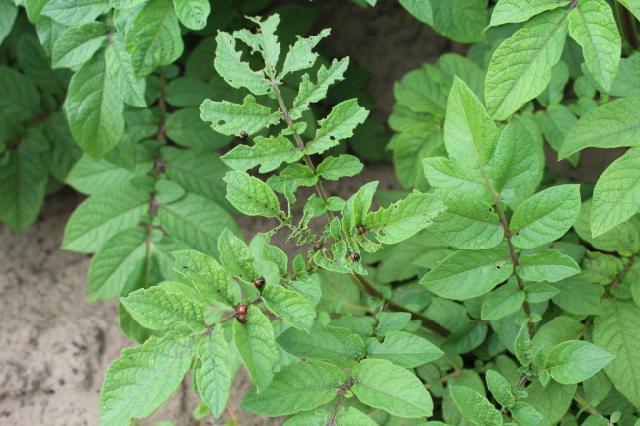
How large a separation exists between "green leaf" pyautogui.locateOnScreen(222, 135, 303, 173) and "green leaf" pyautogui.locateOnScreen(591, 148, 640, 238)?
0.56 meters

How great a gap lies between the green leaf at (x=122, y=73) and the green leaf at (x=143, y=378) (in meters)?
0.69

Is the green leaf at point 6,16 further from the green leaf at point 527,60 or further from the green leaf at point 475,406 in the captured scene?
the green leaf at point 475,406

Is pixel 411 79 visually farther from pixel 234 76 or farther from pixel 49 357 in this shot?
pixel 49 357

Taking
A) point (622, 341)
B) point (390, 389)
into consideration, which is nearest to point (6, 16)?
point (390, 389)

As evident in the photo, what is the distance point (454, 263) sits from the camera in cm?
144

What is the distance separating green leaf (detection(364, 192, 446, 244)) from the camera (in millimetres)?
1271

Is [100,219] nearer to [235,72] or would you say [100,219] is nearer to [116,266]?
[116,266]

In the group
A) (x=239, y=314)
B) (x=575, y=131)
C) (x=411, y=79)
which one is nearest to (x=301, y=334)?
(x=239, y=314)

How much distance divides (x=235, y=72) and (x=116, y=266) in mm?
701

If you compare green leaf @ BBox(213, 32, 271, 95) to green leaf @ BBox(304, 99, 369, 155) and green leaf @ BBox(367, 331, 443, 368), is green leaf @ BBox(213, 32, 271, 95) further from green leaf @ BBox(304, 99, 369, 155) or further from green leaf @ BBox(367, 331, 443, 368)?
green leaf @ BBox(367, 331, 443, 368)

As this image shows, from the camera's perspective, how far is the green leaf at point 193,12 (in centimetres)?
152

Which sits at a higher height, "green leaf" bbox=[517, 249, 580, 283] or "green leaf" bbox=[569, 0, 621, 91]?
"green leaf" bbox=[569, 0, 621, 91]

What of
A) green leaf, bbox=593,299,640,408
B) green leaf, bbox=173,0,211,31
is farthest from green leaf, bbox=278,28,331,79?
green leaf, bbox=593,299,640,408

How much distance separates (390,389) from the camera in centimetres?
130
